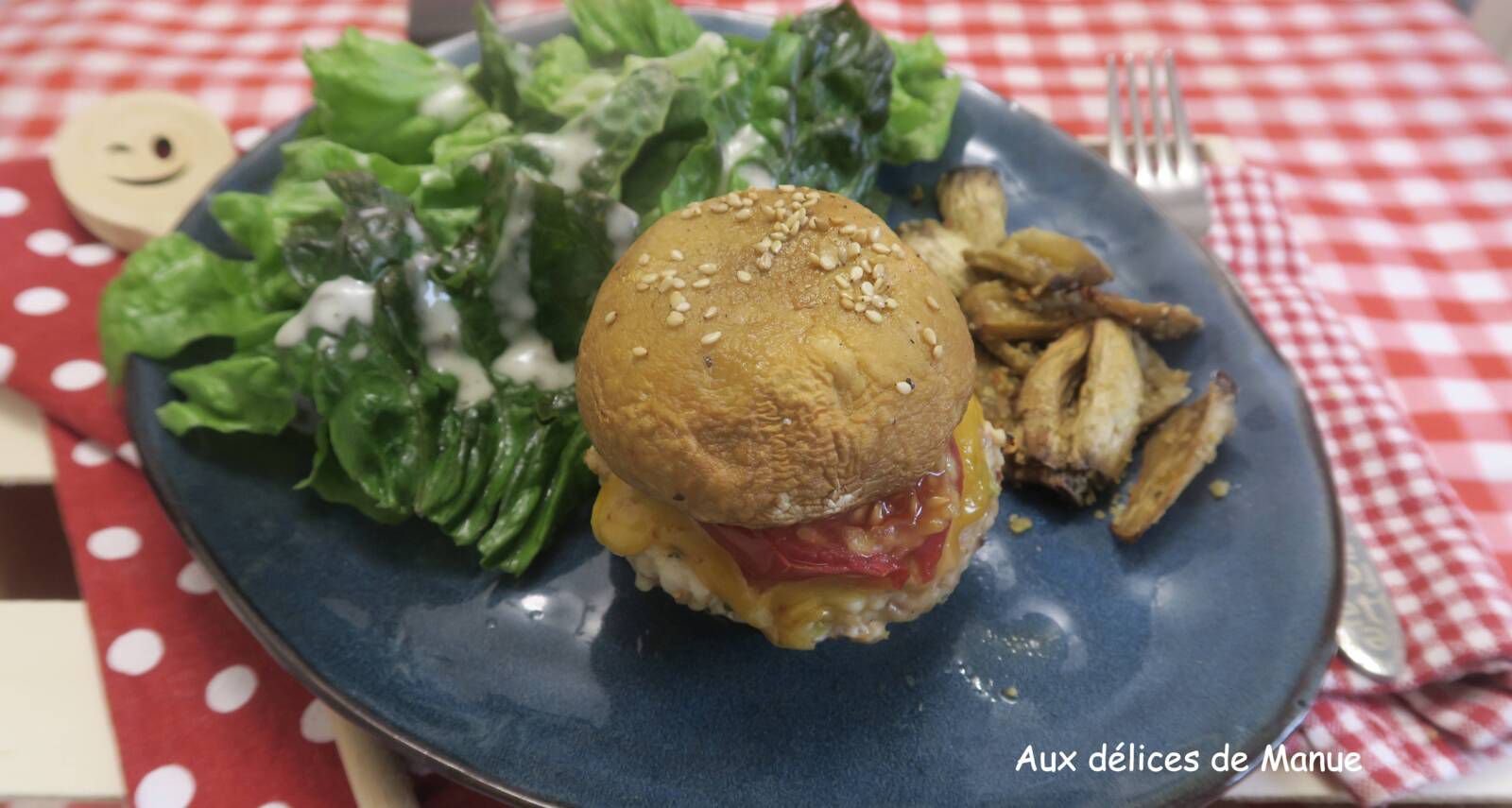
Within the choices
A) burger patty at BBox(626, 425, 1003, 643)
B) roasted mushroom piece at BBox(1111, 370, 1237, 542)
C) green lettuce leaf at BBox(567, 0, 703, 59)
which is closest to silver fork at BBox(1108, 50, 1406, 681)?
roasted mushroom piece at BBox(1111, 370, 1237, 542)

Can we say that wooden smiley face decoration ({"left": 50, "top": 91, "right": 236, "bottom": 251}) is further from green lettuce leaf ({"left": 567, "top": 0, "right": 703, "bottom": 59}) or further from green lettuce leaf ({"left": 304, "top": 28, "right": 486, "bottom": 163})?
green lettuce leaf ({"left": 567, "top": 0, "right": 703, "bottom": 59})

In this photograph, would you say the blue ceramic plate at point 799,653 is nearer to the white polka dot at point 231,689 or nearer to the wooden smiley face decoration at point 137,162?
the white polka dot at point 231,689

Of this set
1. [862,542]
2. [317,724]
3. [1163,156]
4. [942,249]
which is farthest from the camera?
[1163,156]

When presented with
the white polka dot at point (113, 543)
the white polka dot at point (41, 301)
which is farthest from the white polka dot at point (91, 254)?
the white polka dot at point (113, 543)

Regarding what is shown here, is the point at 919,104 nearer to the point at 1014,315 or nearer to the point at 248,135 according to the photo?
the point at 1014,315

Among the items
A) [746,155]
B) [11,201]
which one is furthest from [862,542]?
[11,201]
